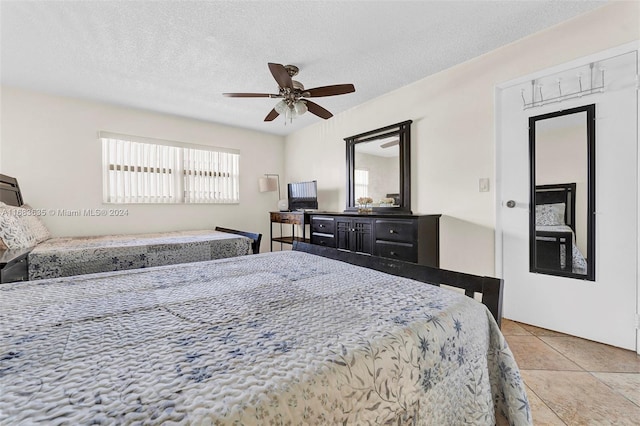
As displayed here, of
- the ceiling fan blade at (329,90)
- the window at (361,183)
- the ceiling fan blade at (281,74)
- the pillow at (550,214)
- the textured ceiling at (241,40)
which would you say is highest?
the textured ceiling at (241,40)

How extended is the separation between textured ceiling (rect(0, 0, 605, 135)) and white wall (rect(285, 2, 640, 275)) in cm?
13

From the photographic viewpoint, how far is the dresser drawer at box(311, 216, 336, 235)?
11.3 ft

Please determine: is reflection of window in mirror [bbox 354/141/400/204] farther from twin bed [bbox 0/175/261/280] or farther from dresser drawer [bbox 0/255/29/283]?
dresser drawer [bbox 0/255/29/283]

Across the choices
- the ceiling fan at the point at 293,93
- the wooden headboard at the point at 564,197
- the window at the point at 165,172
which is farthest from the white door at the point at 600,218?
the window at the point at 165,172

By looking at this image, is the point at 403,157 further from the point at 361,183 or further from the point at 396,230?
the point at 396,230

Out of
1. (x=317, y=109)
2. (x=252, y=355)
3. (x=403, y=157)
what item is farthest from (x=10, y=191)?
(x=403, y=157)

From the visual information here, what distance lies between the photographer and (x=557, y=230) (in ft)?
7.18

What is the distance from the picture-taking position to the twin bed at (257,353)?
0.44 metres

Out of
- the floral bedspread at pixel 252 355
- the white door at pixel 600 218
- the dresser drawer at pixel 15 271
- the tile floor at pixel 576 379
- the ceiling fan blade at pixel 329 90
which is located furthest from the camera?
the ceiling fan blade at pixel 329 90

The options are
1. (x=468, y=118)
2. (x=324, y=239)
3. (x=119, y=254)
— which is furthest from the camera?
(x=324, y=239)

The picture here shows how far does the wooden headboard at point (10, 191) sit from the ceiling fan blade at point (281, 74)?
9.61 feet

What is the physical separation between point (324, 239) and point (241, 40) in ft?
7.67

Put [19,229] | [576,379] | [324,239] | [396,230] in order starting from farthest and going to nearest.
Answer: [324,239]
[396,230]
[19,229]
[576,379]

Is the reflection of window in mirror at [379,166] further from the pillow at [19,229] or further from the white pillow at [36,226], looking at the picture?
the white pillow at [36,226]
